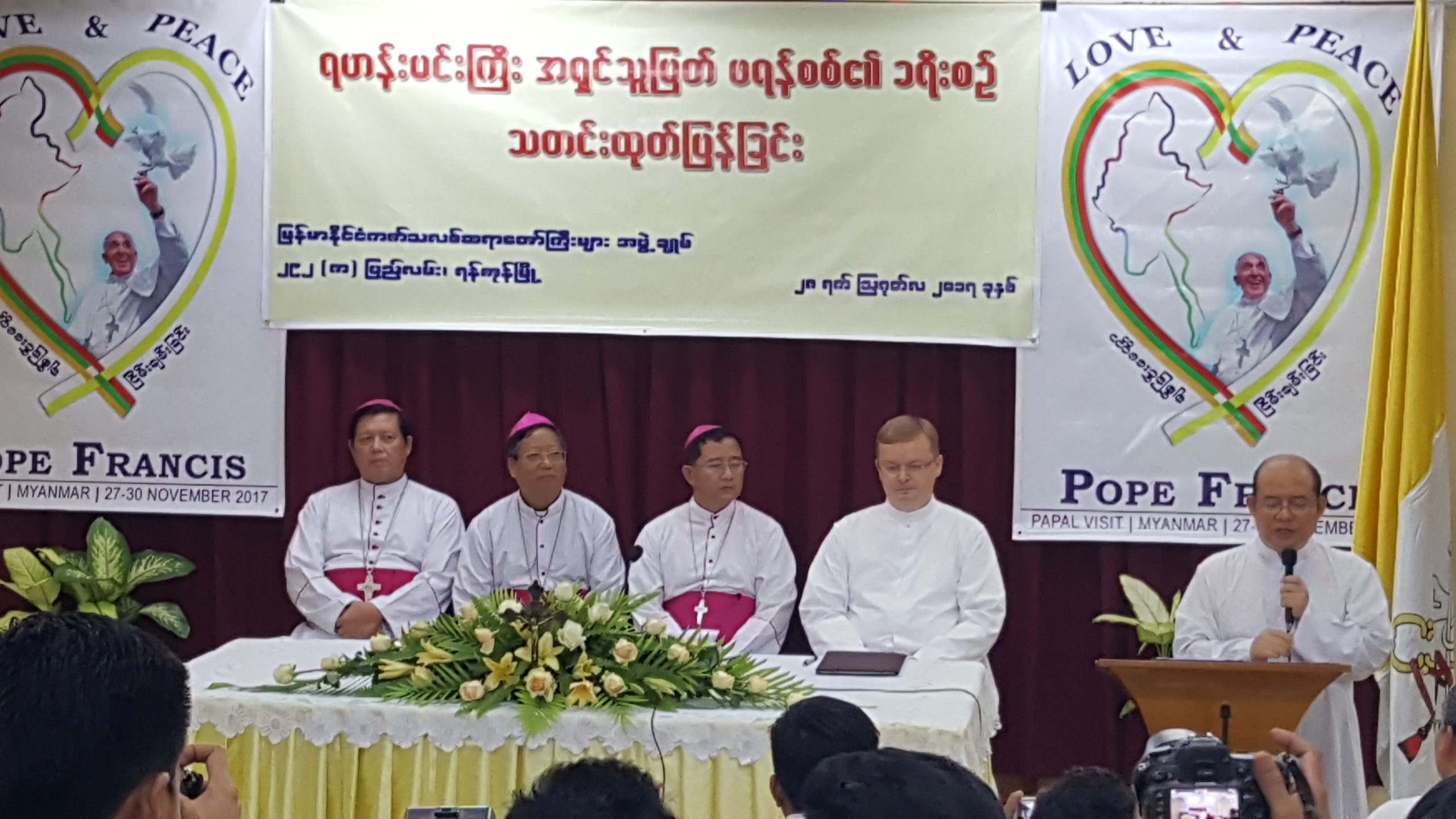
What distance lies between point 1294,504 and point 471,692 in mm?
Result: 2788

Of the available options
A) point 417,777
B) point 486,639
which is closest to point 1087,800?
point 486,639

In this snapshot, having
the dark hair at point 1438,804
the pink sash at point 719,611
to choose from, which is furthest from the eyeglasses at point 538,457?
the dark hair at point 1438,804

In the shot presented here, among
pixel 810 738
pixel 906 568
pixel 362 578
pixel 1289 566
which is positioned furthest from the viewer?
pixel 362 578

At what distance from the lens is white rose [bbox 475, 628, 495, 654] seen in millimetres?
4125

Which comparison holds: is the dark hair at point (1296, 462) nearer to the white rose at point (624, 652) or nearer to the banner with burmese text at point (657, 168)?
the banner with burmese text at point (657, 168)

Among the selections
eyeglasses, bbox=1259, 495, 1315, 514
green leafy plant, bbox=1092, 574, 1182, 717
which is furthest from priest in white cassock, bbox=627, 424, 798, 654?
eyeglasses, bbox=1259, 495, 1315, 514

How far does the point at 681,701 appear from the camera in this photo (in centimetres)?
409

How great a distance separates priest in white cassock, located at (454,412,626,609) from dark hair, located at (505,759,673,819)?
14.1ft

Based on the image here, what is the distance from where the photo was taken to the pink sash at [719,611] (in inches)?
234

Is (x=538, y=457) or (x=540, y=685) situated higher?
(x=538, y=457)

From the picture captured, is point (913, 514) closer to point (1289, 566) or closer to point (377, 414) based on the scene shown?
point (1289, 566)

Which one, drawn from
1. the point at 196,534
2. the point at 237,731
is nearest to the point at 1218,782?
the point at 237,731

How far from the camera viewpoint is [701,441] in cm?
596

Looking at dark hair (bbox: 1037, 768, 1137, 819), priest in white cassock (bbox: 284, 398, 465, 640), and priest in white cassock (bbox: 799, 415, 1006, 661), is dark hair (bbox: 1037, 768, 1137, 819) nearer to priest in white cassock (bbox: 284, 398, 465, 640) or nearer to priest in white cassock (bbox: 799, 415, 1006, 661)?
priest in white cassock (bbox: 799, 415, 1006, 661)
